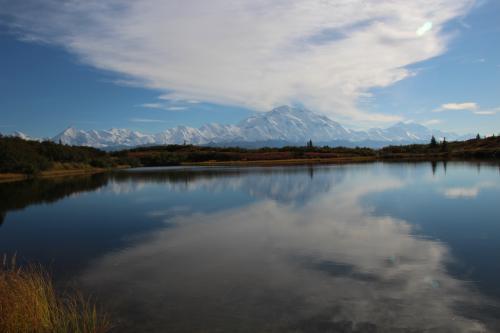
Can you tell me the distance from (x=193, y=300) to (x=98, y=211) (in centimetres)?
2224

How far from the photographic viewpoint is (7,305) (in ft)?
27.3

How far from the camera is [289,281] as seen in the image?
12164mm

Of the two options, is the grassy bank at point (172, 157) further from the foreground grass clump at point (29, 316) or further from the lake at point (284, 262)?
the foreground grass clump at point (29, 316)

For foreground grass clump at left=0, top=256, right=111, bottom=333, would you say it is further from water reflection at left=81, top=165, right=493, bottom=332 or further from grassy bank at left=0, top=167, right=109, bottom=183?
grassy bank at left=0, top=167, right=109, bottom=183

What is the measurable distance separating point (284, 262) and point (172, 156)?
451 ft

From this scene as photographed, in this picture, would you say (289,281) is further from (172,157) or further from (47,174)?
(172,157)

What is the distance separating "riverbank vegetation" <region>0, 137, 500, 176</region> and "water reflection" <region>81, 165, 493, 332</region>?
6473 centimetres

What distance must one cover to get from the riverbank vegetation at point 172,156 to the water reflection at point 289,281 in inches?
2548

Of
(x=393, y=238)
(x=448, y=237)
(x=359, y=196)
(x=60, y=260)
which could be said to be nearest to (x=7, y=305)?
(x=60, y=260)

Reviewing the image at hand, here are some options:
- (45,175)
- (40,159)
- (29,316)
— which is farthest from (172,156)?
(29,316)

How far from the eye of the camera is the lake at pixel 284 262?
31.4ft

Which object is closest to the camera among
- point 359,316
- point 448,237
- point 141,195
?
point 359,316

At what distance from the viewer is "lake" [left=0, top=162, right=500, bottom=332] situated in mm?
9586

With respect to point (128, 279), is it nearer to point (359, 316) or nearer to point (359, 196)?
point (359, 316)
